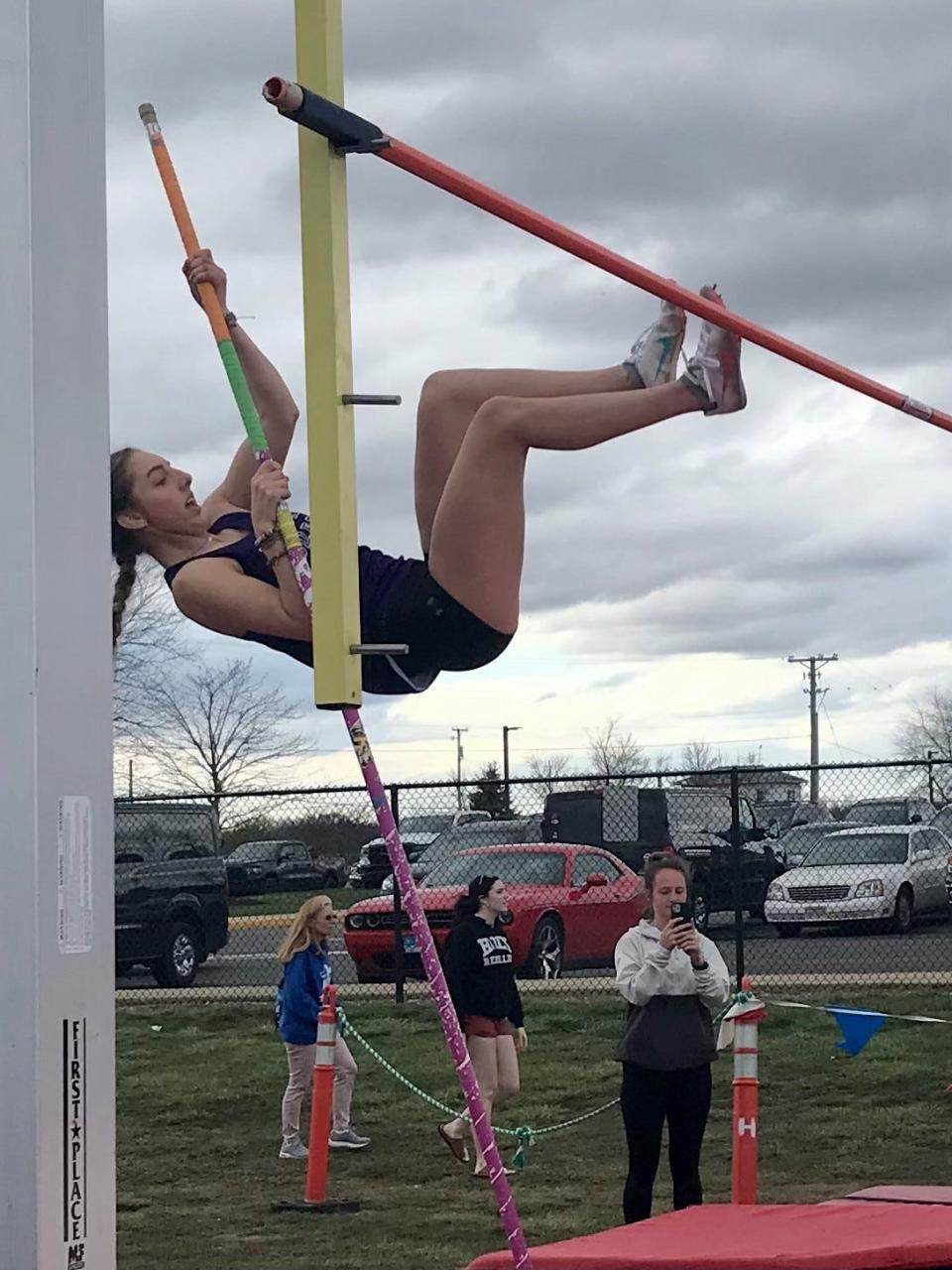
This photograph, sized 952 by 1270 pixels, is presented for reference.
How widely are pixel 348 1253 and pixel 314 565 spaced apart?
4.67 metres

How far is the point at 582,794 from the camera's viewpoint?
43.9 ft

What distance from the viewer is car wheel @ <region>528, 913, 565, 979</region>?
42.0ft

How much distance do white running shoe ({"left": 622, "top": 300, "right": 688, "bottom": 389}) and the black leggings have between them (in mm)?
3129

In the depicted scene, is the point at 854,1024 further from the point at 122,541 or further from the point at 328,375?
the point at 328,375

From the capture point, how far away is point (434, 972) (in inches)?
113

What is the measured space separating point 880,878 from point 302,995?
6.99 m

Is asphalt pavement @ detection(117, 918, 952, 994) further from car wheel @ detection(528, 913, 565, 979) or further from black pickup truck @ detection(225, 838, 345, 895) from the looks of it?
black pickup truck @ detection(225, 838, 345, 895)

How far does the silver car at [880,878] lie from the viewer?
14281 mm

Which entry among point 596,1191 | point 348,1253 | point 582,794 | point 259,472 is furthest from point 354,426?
point 582,794

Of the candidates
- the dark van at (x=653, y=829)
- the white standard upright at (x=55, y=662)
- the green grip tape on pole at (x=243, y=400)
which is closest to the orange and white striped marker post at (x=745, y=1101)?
the green grip tape on pole at (x=243, y=400)

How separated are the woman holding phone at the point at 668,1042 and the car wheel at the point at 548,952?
262 inches

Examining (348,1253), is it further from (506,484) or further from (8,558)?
(8,558)

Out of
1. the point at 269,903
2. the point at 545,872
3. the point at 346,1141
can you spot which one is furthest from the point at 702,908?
the point at 346,1141

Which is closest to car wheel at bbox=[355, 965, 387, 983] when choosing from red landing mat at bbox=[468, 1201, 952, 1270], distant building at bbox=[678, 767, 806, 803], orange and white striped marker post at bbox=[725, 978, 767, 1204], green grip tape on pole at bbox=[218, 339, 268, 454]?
distant building at bbox=[678, 767, 806, 803]
